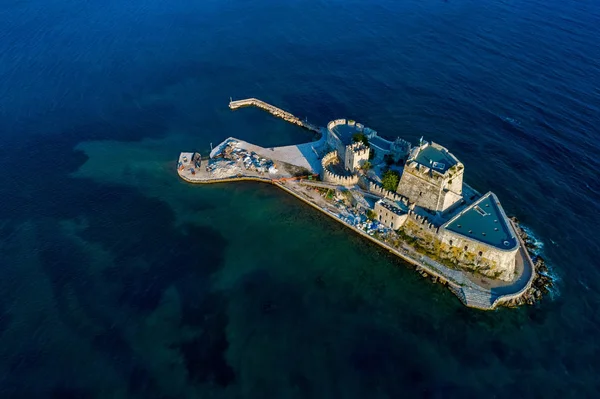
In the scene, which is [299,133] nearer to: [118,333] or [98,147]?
[98,147]

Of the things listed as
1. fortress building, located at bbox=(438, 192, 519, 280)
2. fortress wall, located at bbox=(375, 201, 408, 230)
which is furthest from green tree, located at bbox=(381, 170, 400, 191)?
fortress building, located at bbox=(438, 192, 519, 280)

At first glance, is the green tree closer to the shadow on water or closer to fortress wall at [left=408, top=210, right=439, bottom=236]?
fortress wall at [left=408, top=210, right=439, bottom=236]

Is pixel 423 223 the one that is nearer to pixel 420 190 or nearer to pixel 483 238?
pixel 420 190

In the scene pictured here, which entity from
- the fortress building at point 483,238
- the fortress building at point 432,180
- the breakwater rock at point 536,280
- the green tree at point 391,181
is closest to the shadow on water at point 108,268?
the green tree at point 391,181

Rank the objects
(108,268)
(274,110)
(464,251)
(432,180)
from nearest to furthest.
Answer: (464,251)
(108,268)
(432,180)
(274,110)

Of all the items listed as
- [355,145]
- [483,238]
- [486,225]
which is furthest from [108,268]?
[486,225]

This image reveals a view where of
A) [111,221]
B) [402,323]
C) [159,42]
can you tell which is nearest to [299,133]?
[111,221]
